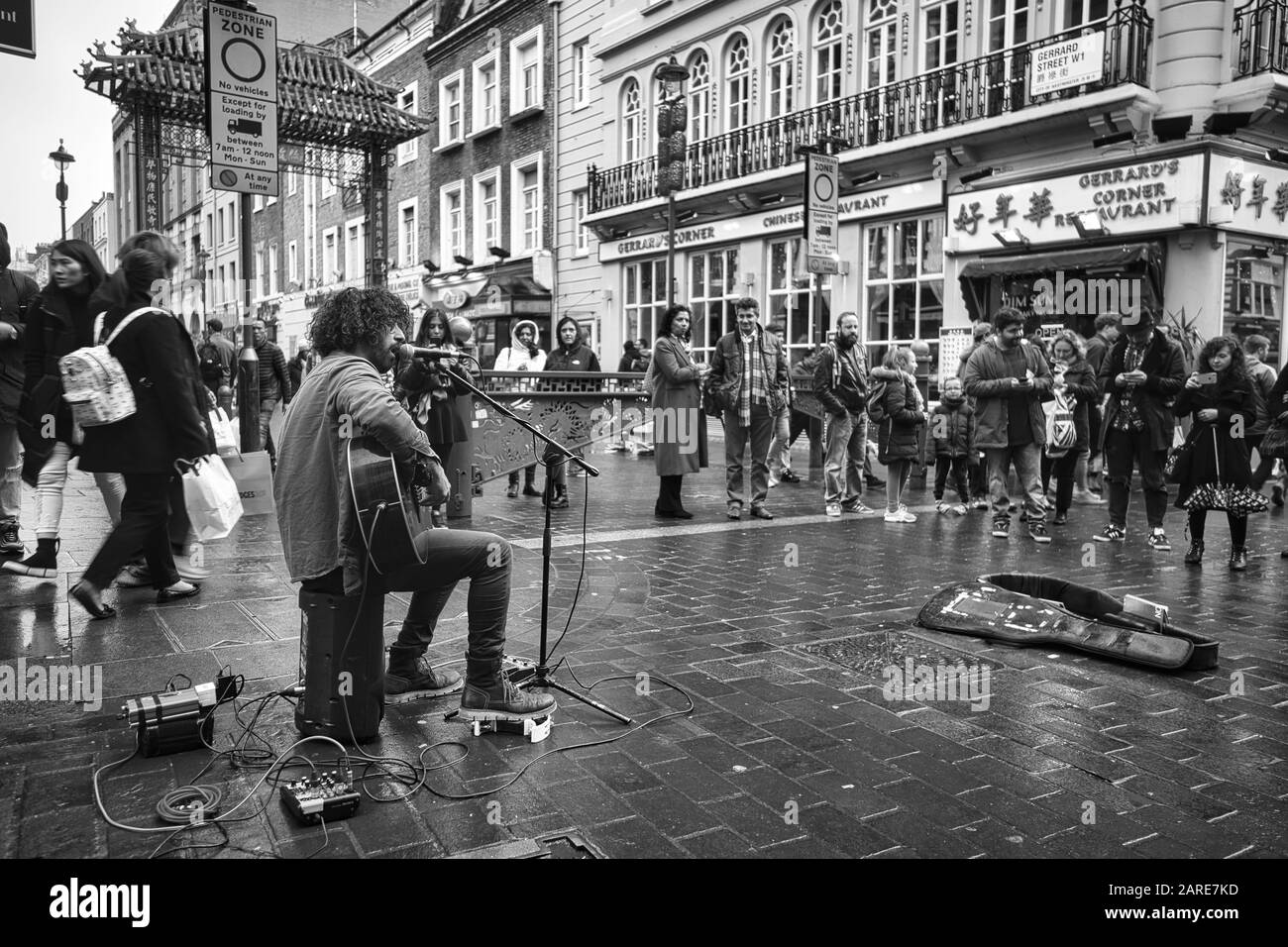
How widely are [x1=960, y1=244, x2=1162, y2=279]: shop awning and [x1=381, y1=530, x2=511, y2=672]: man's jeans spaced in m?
13.4

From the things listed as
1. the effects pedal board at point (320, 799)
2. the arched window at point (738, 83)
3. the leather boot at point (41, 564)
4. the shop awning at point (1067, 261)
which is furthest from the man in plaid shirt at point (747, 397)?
the arched window at point (738, 83)

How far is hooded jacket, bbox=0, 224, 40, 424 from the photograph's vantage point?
7316mm

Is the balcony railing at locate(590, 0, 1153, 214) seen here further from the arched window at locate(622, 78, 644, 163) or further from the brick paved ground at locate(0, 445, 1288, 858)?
the brick paved ground at locate(0, 445, 1288, 858)

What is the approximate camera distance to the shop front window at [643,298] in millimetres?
24922

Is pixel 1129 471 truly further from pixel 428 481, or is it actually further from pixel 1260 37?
pixel 1260 37

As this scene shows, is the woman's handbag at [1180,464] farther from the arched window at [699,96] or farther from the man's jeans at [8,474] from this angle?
the arched window at [699,96]

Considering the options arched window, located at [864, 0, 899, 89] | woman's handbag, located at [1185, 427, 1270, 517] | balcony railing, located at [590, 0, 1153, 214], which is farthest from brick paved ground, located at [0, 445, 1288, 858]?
arched window, located at [864, 0, 899, 89]

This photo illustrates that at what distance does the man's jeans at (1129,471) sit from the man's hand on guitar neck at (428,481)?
6.76 m

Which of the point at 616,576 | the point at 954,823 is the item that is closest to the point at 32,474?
the point at 616,576

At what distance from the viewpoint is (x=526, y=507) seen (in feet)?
36.4

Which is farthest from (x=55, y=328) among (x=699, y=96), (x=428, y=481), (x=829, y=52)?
(x=699, y=96)

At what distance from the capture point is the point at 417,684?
437 cm

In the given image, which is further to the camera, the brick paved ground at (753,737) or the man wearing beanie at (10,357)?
the man wearing beanie at (10,357)

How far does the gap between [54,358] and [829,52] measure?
17052 mm
